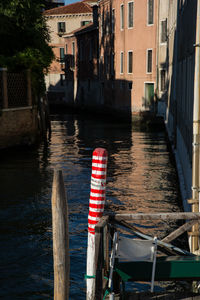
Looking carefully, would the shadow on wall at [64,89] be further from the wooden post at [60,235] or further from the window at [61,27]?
the wooden post at [60,235]

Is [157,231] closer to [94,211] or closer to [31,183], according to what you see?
[94,211]

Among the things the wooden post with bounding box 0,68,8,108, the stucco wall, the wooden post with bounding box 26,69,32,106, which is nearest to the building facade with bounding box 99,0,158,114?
the wooden post with bounding box 26,69,32,106

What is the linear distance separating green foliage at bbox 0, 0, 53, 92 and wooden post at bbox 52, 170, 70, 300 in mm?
15030

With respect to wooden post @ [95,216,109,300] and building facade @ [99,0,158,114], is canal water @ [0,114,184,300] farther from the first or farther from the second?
building facade @ [99,0,158,114]

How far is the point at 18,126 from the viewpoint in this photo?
18.4 m

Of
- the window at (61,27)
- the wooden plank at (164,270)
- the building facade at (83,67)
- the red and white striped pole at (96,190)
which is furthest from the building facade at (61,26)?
the wooden plank at (164,270)

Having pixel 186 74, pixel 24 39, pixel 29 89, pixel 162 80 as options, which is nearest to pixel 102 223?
pixel 186 74

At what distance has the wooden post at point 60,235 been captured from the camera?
470cm

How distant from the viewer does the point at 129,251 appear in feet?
15.1

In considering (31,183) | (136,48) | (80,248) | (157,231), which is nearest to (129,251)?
(80,248)

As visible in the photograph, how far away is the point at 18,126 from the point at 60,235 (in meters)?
14.1

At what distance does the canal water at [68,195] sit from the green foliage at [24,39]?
367cm

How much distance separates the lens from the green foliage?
64.4 ft

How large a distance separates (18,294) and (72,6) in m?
47.1
